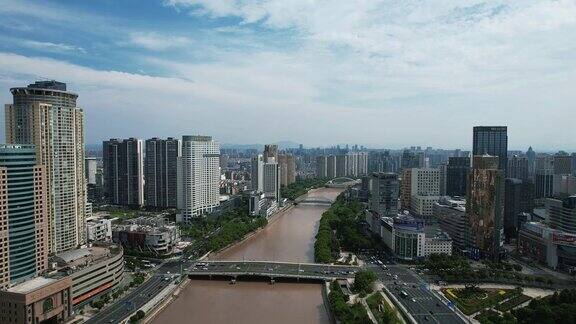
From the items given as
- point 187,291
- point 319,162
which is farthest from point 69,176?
point 319,162

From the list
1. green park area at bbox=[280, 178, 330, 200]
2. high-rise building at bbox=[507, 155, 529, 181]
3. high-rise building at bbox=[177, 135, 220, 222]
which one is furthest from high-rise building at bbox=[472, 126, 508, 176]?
high-rise building at bbox=[177, 135, 220, 222]

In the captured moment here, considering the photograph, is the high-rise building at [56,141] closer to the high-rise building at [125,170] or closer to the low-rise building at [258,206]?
the low-rise building at [258,206]

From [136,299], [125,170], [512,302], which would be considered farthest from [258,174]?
[512,302]

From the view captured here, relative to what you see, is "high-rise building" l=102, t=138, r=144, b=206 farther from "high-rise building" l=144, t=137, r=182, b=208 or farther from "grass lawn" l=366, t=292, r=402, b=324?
"grass lawn" l=366, t=292, r=402, b=324

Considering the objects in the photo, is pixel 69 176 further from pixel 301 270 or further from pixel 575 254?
pixel 575 254

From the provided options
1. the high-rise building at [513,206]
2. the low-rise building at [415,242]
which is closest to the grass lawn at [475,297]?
the low-rise building at [415,242]

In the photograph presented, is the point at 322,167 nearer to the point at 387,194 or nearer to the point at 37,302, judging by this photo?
the point at 387,194

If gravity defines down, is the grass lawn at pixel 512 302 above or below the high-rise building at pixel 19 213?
below
